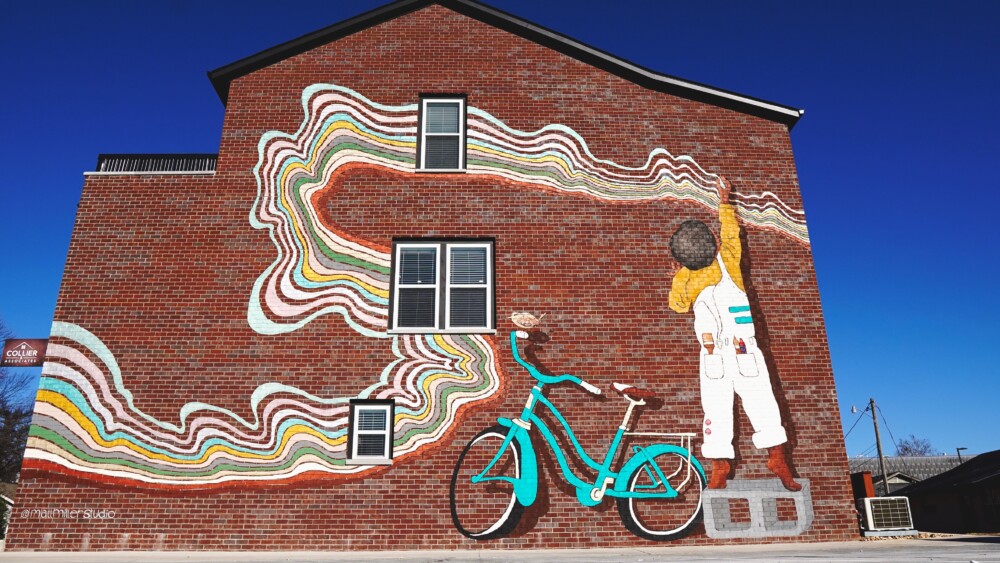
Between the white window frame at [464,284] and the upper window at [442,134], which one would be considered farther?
the upper window at [442,134]

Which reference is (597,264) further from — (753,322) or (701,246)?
(753,322)

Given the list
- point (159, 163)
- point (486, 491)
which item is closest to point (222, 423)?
point (486, 491)

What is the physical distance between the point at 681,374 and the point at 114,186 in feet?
33.6

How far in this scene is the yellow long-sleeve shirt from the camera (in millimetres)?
11859

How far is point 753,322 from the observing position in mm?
11820

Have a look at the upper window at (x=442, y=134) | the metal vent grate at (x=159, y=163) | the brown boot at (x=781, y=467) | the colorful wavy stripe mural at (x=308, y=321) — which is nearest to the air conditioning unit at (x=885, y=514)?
the brown boot at (x=781, y=467)

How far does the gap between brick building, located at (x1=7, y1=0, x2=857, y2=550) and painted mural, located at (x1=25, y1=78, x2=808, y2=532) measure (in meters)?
0.04

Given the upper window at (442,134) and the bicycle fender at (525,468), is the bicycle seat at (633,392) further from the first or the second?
the upper window at (442,134)

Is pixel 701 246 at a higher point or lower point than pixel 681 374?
higher

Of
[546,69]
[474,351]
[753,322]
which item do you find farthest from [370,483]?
[546,69]

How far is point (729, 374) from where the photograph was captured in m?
11.4

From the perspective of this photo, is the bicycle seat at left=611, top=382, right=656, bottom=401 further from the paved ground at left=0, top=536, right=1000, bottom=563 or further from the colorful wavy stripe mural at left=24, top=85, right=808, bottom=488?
the paved ground at left=0, top=536, right=1000, bottom=563

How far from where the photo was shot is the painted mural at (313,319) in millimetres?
10586

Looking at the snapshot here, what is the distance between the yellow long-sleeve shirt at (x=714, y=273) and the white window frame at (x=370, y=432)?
4.97 m
